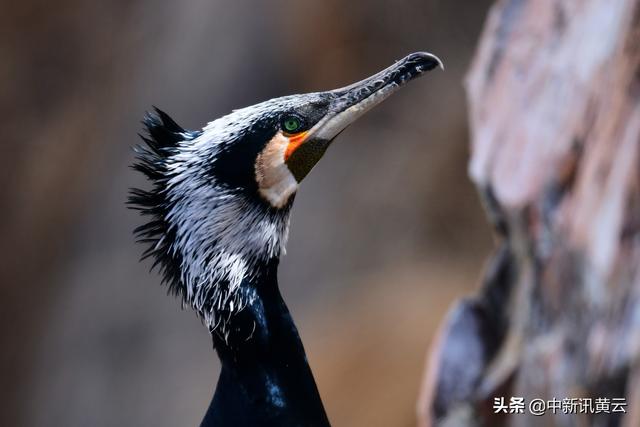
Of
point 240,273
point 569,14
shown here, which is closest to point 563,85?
point 569,14

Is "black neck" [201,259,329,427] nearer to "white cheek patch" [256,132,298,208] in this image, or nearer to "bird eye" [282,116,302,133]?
"white cheek patch" [256,132,298,208]

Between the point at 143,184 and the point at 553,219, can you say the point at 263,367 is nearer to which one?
the point at 553,219

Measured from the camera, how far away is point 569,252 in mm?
1966

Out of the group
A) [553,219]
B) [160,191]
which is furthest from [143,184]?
[160,191]

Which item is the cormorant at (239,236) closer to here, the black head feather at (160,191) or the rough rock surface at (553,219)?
the black head feather at (160,191)

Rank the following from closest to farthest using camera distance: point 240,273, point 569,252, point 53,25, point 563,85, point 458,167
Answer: point 240,273 → point 569,252 → point 563,85 → point 458,167 → point 53,25

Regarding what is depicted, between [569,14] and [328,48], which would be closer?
[569,14]

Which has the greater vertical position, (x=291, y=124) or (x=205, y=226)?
(x=291, y=124)

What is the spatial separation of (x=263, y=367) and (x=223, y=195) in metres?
0.31

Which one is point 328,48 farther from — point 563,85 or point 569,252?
point 569,252

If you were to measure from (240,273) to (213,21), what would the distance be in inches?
105

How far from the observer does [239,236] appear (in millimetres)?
1537

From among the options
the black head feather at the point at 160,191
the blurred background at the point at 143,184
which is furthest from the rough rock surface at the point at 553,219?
the blurred background at the point at 143,184

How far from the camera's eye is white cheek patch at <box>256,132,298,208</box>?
1542 millimetres
